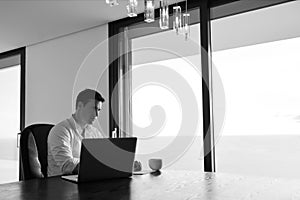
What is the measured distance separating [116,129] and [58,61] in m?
1.32

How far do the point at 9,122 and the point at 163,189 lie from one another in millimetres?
4581

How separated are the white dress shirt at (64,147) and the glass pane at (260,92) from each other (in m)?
1.54

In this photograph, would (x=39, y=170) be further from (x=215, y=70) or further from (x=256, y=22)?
(x=256, y=22)

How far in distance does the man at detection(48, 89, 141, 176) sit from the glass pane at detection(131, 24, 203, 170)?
1.20 m

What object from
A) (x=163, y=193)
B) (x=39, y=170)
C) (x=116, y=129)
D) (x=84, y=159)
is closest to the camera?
(x=163, y=193)

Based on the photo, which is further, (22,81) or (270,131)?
(22,81)

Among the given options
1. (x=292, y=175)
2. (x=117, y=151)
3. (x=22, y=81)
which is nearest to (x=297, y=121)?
(x=292, y=175)

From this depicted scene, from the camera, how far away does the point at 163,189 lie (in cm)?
161

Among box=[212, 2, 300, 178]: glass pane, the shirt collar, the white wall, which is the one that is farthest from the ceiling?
the shirt collar

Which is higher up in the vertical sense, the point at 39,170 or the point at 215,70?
the point at 215,70

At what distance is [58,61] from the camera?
15.8 feet

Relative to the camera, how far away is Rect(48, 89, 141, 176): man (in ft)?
7.31

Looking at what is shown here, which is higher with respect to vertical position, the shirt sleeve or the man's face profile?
the man's face profile

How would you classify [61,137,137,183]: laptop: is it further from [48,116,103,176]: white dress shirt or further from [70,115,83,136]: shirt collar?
[70,115,83,136]: shirt collar
